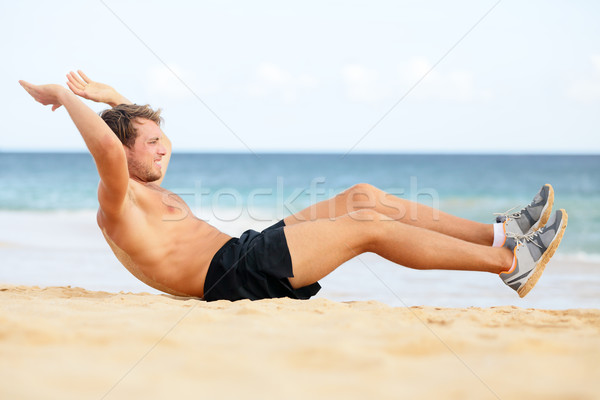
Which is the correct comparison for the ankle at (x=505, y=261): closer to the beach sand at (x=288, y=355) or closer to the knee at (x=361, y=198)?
the beach sand at (x=288, y=355)

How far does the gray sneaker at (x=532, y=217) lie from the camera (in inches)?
119

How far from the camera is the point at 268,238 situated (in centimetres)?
284

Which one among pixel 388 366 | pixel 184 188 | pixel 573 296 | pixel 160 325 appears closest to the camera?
pixel 388 366

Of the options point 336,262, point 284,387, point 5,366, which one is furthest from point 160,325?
point 336,262

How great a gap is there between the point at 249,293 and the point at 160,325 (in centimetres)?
93

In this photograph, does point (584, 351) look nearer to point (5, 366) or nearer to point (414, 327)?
point (414, 327)

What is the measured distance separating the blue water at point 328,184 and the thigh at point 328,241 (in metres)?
5.02

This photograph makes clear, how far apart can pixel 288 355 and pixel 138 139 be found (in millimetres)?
1861

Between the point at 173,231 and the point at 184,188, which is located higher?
the point at 184,188

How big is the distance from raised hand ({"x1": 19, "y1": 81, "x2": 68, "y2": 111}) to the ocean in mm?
2048

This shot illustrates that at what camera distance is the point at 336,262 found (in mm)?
2799

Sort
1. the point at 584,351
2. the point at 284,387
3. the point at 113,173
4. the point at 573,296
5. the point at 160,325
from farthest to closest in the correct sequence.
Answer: the point at 573,296, the point at 113,173, the point at 160,325, the point at 584,351, the point at 284,387

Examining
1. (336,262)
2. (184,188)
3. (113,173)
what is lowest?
(336,262)

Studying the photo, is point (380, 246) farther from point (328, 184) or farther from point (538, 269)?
point (328, 184)
